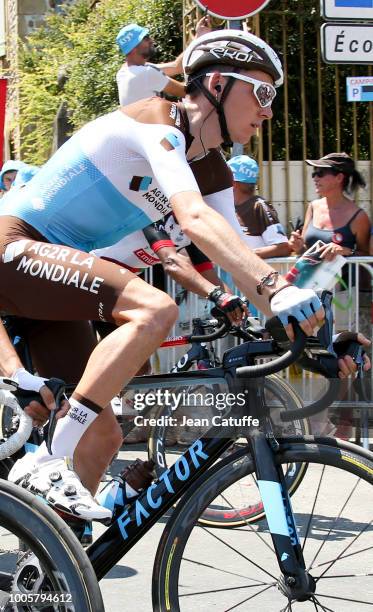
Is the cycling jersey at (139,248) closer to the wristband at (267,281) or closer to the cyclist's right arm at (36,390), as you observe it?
the cyclist's right arm at (36,390)

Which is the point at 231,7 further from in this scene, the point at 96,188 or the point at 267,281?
the point at 267,281

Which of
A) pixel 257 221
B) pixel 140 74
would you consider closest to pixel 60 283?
pixel 257 221

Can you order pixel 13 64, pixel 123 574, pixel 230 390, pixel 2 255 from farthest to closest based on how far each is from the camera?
pixel 13 64 → pixel 123 574 → pixel 2 255 → pixel 230 390

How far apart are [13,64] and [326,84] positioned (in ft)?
49.5

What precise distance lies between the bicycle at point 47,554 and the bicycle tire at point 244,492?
486 mm

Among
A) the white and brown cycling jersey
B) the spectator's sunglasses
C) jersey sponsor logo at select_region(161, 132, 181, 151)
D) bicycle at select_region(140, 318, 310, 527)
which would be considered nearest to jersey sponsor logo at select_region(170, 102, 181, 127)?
the white and brown cycling jersey

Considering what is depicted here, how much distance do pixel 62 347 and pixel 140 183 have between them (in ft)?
2.26

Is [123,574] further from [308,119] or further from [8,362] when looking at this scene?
[308,119]

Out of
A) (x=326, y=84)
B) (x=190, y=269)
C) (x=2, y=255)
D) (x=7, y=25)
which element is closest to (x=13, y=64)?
(x=7, y=25)

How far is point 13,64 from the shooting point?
2469 cm

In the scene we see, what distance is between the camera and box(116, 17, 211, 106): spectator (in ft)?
28.3

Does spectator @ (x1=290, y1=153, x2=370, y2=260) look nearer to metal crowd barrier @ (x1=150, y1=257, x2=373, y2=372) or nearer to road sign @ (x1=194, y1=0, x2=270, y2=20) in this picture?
metal crowd barrier @ (x1=150, y1=257, x2=373, y2=372)

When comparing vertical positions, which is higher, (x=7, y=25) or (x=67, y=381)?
(x=7, y=25)

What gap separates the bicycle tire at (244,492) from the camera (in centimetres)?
368
